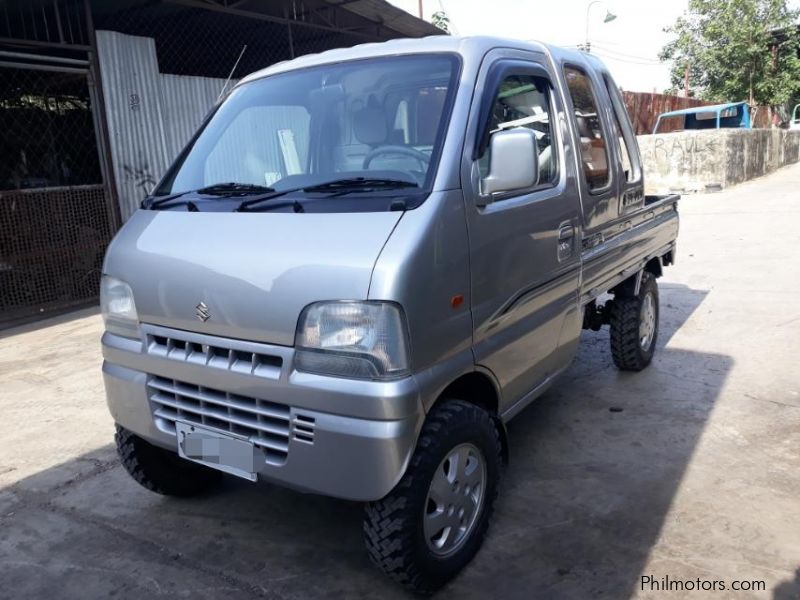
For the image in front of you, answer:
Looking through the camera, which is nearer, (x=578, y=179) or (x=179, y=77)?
(x=578, y=179)

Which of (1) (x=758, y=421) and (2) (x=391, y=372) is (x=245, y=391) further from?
(1) (x=758, y=421)

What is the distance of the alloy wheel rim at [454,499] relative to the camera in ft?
7.99

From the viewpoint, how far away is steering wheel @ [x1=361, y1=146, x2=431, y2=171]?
8.14 feet

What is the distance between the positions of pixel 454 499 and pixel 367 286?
0.99 m

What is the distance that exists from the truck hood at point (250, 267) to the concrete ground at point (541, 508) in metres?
1.09

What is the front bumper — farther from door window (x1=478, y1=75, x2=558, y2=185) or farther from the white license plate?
door window (x1=478, y1=75, x2=558, y2=185)

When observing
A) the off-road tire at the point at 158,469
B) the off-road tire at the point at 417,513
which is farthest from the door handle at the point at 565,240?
the off-road tire at the point at 158,469

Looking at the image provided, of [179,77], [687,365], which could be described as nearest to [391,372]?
[687,365]

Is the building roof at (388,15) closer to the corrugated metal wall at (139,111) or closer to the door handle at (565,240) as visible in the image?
the corrugated metal wall at (139,111)

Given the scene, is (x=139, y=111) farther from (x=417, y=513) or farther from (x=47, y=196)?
(x=417, y=513)

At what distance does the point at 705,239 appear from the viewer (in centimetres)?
1006

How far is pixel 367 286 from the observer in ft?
6.82

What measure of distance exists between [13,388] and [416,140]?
412 cm

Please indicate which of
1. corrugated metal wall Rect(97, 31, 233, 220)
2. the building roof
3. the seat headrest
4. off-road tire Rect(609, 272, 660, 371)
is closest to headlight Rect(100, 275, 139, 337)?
the seat headrest
